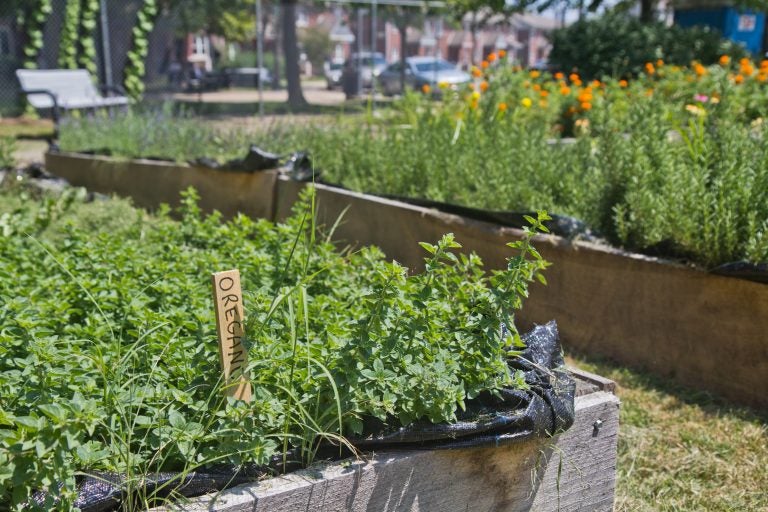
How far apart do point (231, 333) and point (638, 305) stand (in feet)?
8.07

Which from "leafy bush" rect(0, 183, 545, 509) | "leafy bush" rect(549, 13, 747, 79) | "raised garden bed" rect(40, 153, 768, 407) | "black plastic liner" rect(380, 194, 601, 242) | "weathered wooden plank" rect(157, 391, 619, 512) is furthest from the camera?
"leafy bush" rect(549, 13, 747, 79)

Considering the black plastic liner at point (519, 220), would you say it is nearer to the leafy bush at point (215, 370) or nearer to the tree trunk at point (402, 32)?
the leafy bush at point (215, 370)

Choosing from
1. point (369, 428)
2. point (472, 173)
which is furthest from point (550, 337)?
point (472, 173)

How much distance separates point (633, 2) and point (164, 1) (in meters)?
12.3

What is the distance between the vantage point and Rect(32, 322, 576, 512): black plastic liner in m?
1.87

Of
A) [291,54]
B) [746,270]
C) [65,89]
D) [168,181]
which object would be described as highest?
[291,54]

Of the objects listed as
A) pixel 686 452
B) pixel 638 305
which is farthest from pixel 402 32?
pixel 686 452

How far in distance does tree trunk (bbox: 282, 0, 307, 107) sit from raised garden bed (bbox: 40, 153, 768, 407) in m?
12.9

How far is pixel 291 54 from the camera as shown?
17656mm

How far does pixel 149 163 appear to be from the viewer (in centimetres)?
741

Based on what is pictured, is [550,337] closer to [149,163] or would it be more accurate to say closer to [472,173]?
[472,173]

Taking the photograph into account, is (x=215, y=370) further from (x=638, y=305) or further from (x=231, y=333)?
(x=638, y=305)

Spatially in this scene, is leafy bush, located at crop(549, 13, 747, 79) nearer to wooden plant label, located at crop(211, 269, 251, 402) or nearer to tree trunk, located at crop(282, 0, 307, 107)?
tree trunk, located at crop(282, 0, 307, 107)

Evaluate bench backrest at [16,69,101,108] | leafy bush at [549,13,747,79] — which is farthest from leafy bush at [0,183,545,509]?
leafy bush at [549,13,747,79]
